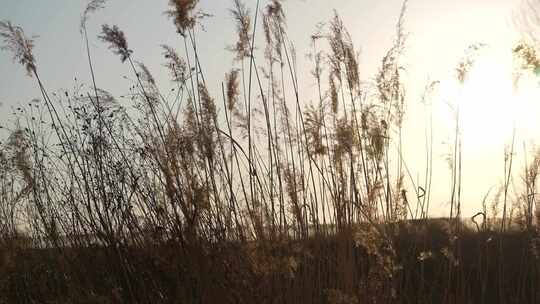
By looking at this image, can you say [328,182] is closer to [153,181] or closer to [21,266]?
[153,181]

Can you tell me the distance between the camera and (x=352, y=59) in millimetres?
3150

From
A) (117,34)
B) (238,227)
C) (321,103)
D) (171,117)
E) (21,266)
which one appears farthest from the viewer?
(21,266)

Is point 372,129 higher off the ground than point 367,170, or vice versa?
point 372,129

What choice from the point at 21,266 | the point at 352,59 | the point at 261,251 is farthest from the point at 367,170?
the point at 21,266

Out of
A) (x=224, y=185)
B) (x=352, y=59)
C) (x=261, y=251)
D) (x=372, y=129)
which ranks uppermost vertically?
(x=352, y=59)

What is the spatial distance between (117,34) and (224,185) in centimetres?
79

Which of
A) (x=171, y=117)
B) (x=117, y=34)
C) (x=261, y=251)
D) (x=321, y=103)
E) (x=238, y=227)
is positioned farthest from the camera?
(x=321, y=103)

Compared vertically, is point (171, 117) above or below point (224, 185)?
above

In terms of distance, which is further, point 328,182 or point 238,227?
point 328,182

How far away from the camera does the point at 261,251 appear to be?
2199 millimetres

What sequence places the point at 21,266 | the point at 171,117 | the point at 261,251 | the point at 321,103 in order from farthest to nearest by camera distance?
the point at 21,266, the point at 321,103, the point at 171,117, the point at 261,251

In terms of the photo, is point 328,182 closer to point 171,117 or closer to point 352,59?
point 352,59

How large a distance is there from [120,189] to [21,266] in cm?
116

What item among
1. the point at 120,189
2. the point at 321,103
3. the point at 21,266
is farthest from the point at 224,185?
the point at 21,266
